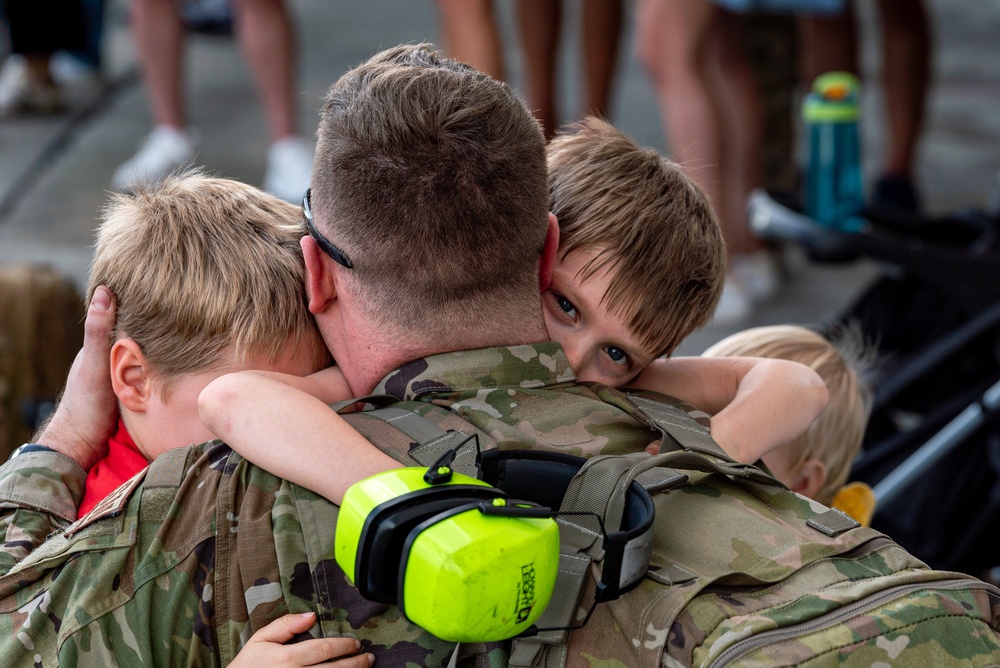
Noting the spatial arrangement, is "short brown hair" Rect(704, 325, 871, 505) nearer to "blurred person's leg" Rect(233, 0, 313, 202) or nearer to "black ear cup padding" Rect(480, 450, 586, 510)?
"black ear cup padding" Rect(480, 450, 586, 510)

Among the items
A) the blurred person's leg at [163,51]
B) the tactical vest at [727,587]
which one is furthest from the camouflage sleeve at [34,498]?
the blurred person's leg at [163,51]

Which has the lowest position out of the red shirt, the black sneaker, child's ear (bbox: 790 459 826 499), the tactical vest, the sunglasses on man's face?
the black sneaker

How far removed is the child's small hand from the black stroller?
191 centimetres

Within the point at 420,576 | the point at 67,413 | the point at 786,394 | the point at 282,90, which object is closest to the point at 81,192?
the point at 282,90

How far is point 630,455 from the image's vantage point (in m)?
1.36

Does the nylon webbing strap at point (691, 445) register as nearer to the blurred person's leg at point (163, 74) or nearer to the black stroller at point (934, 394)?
the black stroller at point (934, 394)

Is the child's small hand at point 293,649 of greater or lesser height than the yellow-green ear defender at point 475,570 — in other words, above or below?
below

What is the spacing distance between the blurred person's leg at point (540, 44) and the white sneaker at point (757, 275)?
1.15 metres

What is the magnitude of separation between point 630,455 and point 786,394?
22.3 inches

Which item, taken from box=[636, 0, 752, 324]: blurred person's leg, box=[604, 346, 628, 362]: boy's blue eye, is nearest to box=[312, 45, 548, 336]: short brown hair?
box=[604, 346, 628, 362]: boy's blue eye

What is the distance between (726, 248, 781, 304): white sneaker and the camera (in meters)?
5.08

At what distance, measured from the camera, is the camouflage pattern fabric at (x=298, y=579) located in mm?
1270

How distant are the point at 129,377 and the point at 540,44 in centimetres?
425

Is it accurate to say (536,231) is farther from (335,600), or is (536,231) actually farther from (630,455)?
(335,600)
